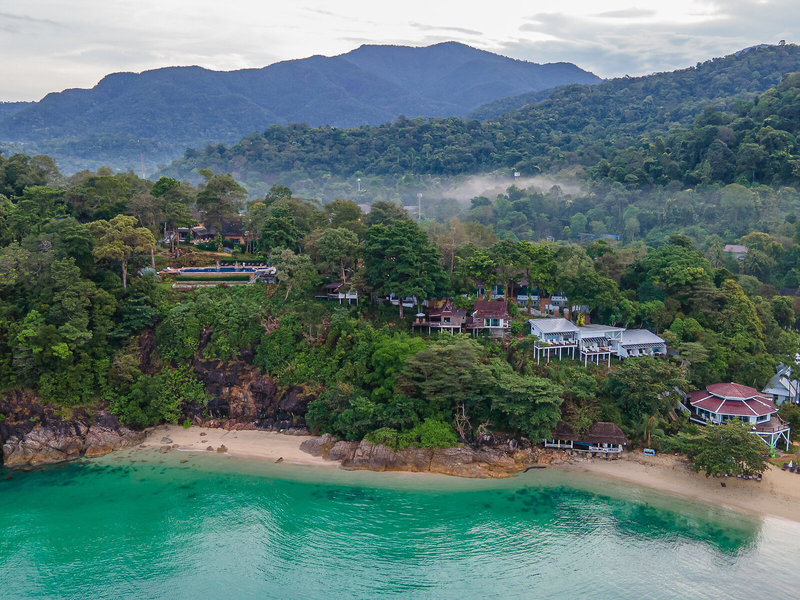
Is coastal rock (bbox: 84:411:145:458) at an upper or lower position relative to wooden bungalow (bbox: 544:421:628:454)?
lower

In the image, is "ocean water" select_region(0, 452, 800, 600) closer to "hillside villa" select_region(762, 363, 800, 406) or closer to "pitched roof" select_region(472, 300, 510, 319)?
"pitched roof" select_region(472, 300, 510, 319)

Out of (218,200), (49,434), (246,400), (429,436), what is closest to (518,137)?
(218,200)

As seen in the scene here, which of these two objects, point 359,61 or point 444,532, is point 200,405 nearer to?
point 444,532

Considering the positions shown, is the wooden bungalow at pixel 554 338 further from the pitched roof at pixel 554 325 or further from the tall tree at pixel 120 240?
the tall tree at pixel 120 240

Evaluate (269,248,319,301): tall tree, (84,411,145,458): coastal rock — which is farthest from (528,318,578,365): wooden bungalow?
(84,411,145,458): coastal rock

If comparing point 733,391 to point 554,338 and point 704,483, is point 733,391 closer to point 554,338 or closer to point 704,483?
point 704,483

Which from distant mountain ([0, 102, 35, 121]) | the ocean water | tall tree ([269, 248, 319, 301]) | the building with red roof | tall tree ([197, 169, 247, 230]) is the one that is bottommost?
the ocean water
